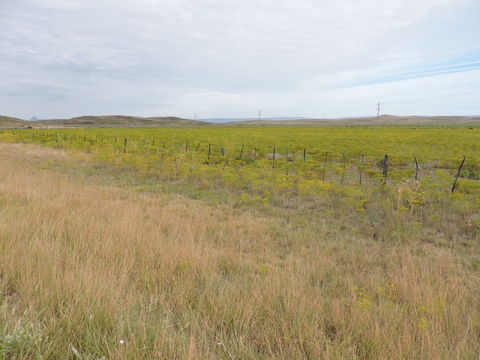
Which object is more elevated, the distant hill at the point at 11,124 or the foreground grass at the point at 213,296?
the distant hill at the point at 11,124

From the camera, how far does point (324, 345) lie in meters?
2.42

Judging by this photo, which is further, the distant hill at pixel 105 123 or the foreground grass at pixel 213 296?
the distant hill at pixel 105 123

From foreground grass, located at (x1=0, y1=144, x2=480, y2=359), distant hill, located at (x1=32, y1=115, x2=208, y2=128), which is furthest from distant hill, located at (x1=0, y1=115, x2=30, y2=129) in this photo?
foreground grass, located at (x1=0, y1=144, x2=480, y2=359)

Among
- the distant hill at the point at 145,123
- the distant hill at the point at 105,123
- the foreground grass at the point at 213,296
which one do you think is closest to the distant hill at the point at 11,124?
the distant hill at the point at 145,123

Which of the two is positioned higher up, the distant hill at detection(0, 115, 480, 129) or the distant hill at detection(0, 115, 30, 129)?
the distant hill at detection(0, 115, 480, 129)

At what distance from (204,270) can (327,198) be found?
643 centimetres

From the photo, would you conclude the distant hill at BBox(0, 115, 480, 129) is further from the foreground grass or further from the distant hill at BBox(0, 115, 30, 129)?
the foreground grass

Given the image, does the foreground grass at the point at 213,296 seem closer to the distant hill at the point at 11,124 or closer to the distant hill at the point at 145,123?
the distant hill at the point at 11,124

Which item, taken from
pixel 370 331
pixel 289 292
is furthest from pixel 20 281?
pixel 370 331

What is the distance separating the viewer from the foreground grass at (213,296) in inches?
86.0

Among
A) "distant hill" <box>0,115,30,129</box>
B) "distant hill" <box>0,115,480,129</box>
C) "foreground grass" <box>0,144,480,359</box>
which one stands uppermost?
"distant hill" <box>0,115,480,129</box>

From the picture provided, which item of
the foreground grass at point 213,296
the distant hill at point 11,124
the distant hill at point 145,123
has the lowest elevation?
the foreground grass at point 213,296

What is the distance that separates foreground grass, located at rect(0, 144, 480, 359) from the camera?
218cm

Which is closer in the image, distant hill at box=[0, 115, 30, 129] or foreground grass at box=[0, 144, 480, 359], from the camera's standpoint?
foreground grass at box=[0, 144, 480, 359]
